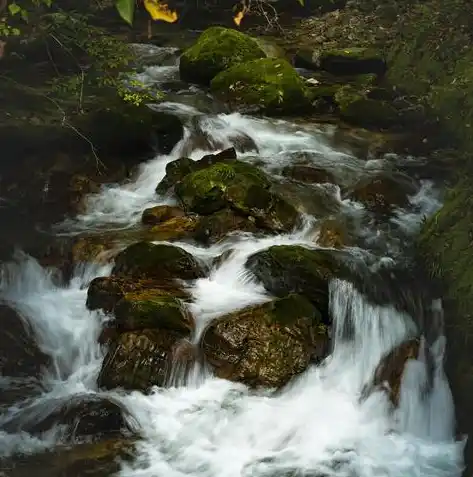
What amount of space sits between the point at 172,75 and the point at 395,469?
416 inches

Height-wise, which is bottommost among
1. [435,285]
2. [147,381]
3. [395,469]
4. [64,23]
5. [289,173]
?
[395,469]

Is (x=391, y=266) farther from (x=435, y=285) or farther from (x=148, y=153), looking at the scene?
(x=148, y=153)

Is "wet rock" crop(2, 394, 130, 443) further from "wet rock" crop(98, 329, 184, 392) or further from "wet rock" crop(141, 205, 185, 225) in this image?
"wet rock" crop(141, 205, 185, 225)

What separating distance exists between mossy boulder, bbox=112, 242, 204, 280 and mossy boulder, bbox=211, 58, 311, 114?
222 inches

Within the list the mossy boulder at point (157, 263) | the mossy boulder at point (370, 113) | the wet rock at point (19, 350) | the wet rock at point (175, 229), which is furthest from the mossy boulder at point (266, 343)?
the mossy boulder at point (370, 113)

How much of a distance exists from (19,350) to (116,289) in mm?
1172

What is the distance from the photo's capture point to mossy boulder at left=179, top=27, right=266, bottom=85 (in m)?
13.7

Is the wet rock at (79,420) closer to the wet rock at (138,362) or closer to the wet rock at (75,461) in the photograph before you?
the wet rock at (75,461)

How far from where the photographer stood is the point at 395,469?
18.9ft

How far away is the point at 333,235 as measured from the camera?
8.30m

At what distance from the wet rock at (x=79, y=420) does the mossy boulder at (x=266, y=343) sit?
1105mm

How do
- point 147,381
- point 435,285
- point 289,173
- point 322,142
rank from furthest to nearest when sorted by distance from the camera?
point 322,142, point 289,173, point 435,285, point 147,381

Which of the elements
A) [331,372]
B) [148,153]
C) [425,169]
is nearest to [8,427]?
[331,372]

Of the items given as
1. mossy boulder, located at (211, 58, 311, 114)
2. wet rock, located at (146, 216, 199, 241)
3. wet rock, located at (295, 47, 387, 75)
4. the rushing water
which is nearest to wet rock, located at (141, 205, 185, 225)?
wet rock, located at (146, 216, 199, 241)
